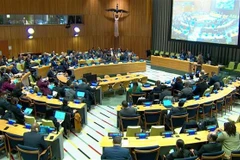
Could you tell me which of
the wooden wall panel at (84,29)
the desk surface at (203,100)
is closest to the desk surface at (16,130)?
the desk surface at (203,100)

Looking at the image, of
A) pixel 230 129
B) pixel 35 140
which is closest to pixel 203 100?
pixel 230 129

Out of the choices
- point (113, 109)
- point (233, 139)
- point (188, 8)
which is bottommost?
point (113, 109)

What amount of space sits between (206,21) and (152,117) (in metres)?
12.0

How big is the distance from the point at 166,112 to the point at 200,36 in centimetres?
1158

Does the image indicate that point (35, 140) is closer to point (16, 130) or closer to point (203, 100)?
point (16, 130)

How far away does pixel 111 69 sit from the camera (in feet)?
61.0

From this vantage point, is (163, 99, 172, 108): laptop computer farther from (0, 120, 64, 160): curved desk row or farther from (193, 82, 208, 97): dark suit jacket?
(0, 120, 64, 160): curved desk row

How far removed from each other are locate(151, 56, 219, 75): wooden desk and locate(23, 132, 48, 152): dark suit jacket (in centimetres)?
1330

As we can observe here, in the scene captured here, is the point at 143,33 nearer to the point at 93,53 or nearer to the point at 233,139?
the point at 93,53

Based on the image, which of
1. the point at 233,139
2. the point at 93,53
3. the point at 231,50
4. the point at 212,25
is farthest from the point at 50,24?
the point at 233,139

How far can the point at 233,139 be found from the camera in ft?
20.5

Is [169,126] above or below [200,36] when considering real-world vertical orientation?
below

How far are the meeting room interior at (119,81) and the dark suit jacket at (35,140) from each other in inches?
1.0

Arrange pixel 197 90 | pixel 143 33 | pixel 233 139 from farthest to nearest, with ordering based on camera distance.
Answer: pixel 143 33 → pixel 197 90 → pixel 233 139
